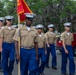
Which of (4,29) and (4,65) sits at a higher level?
(4,29)

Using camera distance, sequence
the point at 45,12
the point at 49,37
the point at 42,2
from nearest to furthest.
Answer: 1. the point at 49,37
2. the point at 42,2
3. the point at 45,12

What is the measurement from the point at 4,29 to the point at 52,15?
2196 centimetres

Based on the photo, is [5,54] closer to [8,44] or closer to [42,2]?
[8,44]

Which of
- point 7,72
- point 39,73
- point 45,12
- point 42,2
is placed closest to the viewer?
point 7,72

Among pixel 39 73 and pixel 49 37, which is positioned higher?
pixel 49 37

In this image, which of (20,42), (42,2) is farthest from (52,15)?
(20,42)

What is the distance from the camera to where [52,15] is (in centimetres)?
3216

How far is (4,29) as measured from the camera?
34.2ft

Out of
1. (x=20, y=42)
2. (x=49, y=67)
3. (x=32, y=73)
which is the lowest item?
(x=49, y=67)

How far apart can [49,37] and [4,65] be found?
3.80 metres

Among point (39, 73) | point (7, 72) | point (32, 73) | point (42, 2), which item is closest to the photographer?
point (32, 73)

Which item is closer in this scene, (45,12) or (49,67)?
(49,67)

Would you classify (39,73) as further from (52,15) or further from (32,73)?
(52,15)

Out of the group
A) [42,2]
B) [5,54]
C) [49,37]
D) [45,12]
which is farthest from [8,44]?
[45,12]
